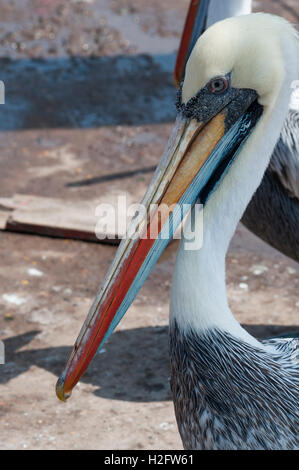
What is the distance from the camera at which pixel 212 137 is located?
9.10 feet

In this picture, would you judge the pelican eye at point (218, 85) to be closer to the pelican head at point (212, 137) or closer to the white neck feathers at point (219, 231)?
the pelican head at point (212, 137)

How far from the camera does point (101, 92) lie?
793cm

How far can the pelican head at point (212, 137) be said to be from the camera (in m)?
2.68

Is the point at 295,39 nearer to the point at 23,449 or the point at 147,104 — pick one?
the point at 23,449

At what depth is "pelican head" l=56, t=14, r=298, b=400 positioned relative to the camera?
2682 millimetres

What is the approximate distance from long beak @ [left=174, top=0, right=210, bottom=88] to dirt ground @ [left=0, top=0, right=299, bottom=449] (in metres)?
A: 1.24

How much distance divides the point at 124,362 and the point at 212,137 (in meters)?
2.26

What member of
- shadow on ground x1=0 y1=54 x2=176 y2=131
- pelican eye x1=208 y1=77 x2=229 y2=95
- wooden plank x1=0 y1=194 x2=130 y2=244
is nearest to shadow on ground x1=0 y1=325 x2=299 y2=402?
wooden plank x1=0 y1=194 x2=130 y2=244

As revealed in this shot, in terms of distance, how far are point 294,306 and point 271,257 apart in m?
0.62

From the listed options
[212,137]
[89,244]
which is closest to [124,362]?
[89,244]

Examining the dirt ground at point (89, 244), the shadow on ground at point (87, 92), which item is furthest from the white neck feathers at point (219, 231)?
the shadow on ground at point (87, 92)

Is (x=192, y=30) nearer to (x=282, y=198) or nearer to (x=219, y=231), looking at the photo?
(x=282, y=198)

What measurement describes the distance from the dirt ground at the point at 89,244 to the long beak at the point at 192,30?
4.06 feet
